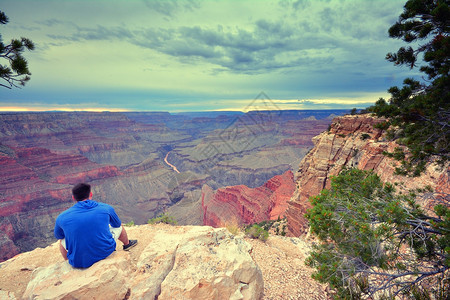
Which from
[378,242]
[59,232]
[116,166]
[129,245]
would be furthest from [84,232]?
[116,166]

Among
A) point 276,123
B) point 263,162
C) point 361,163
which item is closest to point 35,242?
point 361,163

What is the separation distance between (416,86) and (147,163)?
308 feet

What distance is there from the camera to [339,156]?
18781 mm

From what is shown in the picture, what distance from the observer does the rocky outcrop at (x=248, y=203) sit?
3348 cm

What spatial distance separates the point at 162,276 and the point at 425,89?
7857mm

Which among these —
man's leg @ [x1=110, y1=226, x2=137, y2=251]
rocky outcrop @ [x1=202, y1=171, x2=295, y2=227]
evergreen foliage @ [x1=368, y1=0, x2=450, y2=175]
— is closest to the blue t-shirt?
man's leg @ [x1=110, y1=226, x2=137, y2=251]

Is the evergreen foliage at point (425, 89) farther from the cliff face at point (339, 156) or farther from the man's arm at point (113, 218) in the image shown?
the cliff face at point (339, 156)

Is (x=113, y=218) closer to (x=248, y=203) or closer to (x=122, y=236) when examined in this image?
(x=122, y=236)

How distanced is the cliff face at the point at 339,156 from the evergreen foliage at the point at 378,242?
398 inches

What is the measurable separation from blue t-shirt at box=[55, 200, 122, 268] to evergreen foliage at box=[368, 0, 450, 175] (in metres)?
7.36

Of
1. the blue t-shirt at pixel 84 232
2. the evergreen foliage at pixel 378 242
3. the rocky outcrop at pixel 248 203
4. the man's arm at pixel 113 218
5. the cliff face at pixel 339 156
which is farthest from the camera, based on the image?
the rocky outcrop at pixel 248 203

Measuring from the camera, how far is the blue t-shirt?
3.75m

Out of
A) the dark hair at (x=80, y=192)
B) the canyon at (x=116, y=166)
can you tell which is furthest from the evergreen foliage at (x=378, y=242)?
the canyon at (x=116, y=166)

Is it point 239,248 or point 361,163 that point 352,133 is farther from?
point 239,248
